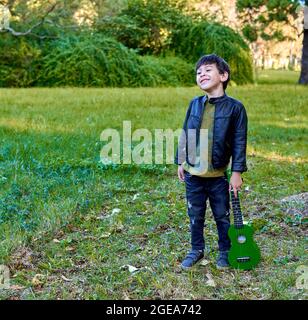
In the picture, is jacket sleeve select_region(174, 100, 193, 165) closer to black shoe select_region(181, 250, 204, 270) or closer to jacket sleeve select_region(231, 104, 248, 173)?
jacket sleeve select_region(231, 104, 248, 173)

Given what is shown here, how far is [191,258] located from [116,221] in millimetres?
1062

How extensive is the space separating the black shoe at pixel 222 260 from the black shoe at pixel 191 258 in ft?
0.43

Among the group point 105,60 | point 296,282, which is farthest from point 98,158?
point 105,60

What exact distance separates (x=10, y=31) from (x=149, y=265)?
14527 millimetres

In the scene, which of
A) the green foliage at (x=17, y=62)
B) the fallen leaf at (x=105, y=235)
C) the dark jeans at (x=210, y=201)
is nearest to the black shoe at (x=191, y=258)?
the dark jeans at (x=210, y=201)

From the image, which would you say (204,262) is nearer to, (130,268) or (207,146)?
(130,268)

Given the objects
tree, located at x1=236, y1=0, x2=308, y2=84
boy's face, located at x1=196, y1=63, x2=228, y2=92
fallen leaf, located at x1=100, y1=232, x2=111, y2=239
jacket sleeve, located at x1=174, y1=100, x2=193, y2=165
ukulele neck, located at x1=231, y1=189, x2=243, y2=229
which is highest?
tree, located at x1=236, y1=0, x2=308, y2=84

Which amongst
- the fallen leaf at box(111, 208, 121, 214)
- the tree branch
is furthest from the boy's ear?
the tree branch

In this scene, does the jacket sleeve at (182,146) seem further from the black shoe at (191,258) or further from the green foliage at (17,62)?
the green foliage at (17,62)

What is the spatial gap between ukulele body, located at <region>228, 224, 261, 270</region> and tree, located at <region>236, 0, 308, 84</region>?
15227mm

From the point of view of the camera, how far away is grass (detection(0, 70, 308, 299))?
11.3 feet

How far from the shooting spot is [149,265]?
12.4ft

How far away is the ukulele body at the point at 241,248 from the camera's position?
11.9 ft
